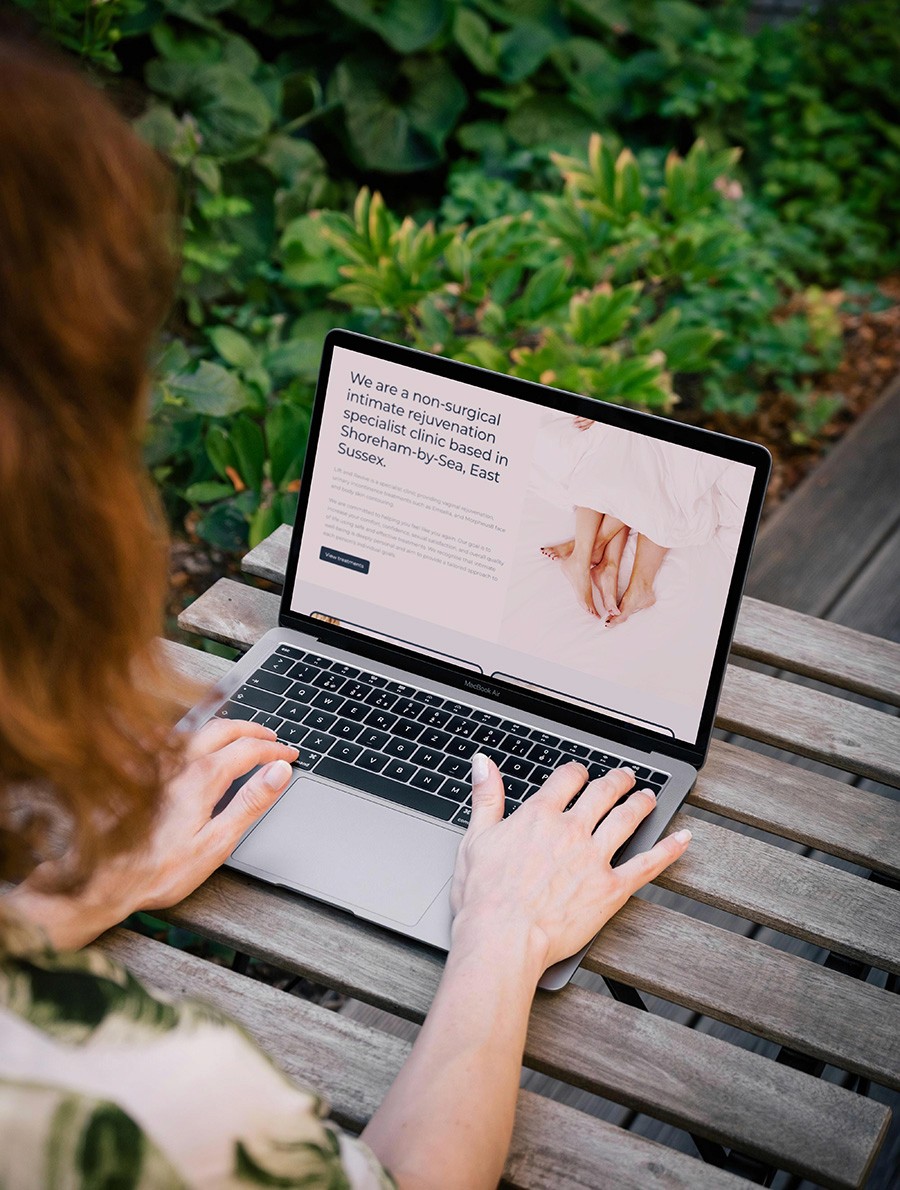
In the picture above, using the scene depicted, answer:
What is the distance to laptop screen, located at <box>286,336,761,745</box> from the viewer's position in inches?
43.3

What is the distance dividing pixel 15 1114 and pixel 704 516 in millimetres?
783

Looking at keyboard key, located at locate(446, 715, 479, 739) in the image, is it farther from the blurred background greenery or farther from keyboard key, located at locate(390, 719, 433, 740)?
the blurred background greenery

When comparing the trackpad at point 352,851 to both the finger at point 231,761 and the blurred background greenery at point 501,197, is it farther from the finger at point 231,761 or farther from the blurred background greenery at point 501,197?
the blurred background greenery at point 501,197

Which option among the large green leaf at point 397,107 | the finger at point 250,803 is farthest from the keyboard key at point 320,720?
the large green leaf at point 397,107

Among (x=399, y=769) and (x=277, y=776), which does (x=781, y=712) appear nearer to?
(x=399, y=769)

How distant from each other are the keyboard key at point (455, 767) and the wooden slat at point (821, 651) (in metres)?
0.39

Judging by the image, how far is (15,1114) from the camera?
546 millimetres

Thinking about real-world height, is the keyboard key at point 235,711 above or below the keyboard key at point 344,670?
below

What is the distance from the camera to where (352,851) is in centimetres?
104

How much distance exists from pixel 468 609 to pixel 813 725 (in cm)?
42

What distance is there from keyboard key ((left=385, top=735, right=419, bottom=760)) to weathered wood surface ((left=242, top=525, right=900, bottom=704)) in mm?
356

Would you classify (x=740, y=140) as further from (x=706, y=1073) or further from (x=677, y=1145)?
(x=706, y=1073)

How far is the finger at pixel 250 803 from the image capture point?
1003 millimetres

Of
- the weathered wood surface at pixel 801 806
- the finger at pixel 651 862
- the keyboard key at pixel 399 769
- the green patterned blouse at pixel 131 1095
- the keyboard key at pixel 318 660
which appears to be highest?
the green patterned blouse at pixel 131 1095
